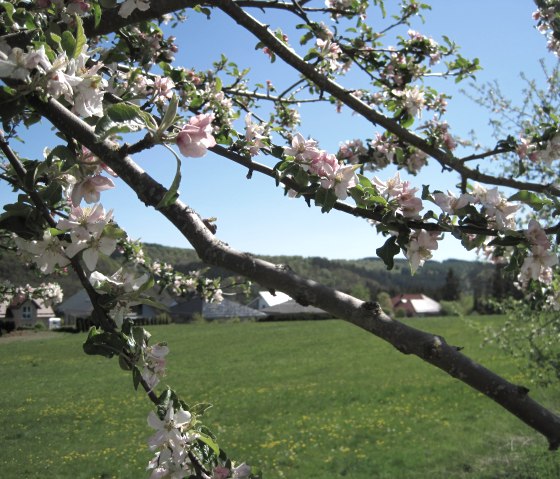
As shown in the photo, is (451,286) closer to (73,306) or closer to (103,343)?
(73,306)

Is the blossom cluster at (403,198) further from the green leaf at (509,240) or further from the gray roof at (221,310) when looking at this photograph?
the gray roof at (221,310)

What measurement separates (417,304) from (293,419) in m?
82.6

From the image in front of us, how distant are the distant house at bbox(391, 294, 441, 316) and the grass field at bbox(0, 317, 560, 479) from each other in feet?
228

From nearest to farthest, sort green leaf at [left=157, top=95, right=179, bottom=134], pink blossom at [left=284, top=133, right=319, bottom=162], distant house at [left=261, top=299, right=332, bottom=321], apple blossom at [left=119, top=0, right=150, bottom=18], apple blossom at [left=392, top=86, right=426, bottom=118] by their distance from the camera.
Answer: green leaf at [left=157, top=95, right=179, bottom=134] < pink blossom at [left=284, top=133, right=319, bottom=162] < apple blossom at [left=119, top=0, right=150, bottom=18] < apple blossom at [left=392, top=86, right=426, bottom=118] < distant house at [left=261, top=299, right=332, bottom=321]

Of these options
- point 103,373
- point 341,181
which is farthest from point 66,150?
point 103,373

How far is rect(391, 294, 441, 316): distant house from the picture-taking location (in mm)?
88125

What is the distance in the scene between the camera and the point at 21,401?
12.3 meters

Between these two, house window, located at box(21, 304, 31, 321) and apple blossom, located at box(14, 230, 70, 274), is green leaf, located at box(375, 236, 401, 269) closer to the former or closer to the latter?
apple blossom, located at box(14, 230, 70, 274)

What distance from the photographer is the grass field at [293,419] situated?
7.68 m

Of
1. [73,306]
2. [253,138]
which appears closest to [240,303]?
[73,306]

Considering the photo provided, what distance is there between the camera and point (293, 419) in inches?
432

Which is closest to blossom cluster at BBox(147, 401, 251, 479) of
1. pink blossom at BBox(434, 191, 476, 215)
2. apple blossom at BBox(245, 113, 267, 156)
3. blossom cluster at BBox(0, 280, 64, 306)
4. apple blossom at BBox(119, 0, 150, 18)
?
pink blossom at BBox(434, 191, 476, 215)

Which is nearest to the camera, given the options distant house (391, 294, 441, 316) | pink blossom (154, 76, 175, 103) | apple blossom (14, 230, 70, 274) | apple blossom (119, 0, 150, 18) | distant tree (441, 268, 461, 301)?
apple blossom (14, 230, 70, 274)

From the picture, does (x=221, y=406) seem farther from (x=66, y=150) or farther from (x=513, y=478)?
(x=66, y=150)
